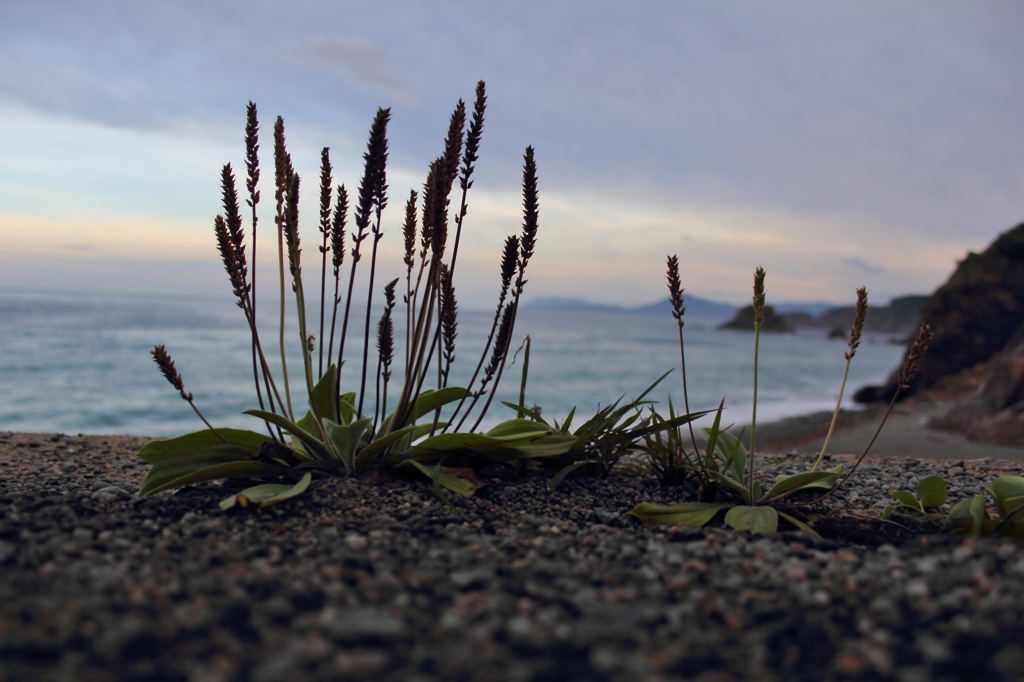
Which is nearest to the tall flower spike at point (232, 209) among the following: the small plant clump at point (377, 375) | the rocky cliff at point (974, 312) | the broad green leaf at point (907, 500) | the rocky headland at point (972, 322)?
the small plant clump at point (377, 375)

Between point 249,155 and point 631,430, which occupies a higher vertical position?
point 249,155

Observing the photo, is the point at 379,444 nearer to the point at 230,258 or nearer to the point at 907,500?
the point at 230,258

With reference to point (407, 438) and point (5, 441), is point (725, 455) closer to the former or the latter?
point (407, 438)

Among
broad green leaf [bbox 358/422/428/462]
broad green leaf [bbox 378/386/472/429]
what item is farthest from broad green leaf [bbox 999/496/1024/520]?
broad green leaf [bbox 358/422/428/462]

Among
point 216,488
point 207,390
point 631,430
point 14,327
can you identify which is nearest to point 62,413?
point 207,390

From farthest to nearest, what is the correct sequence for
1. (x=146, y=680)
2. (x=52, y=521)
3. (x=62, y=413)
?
(x=62, y=413) → (x=52, y=521) → (x=146, y=680)

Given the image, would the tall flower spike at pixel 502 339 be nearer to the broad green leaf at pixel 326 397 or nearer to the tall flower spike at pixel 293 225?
the broad green leaf at pixel 326 397

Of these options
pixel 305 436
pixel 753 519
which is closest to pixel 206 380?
pixel 305 436
